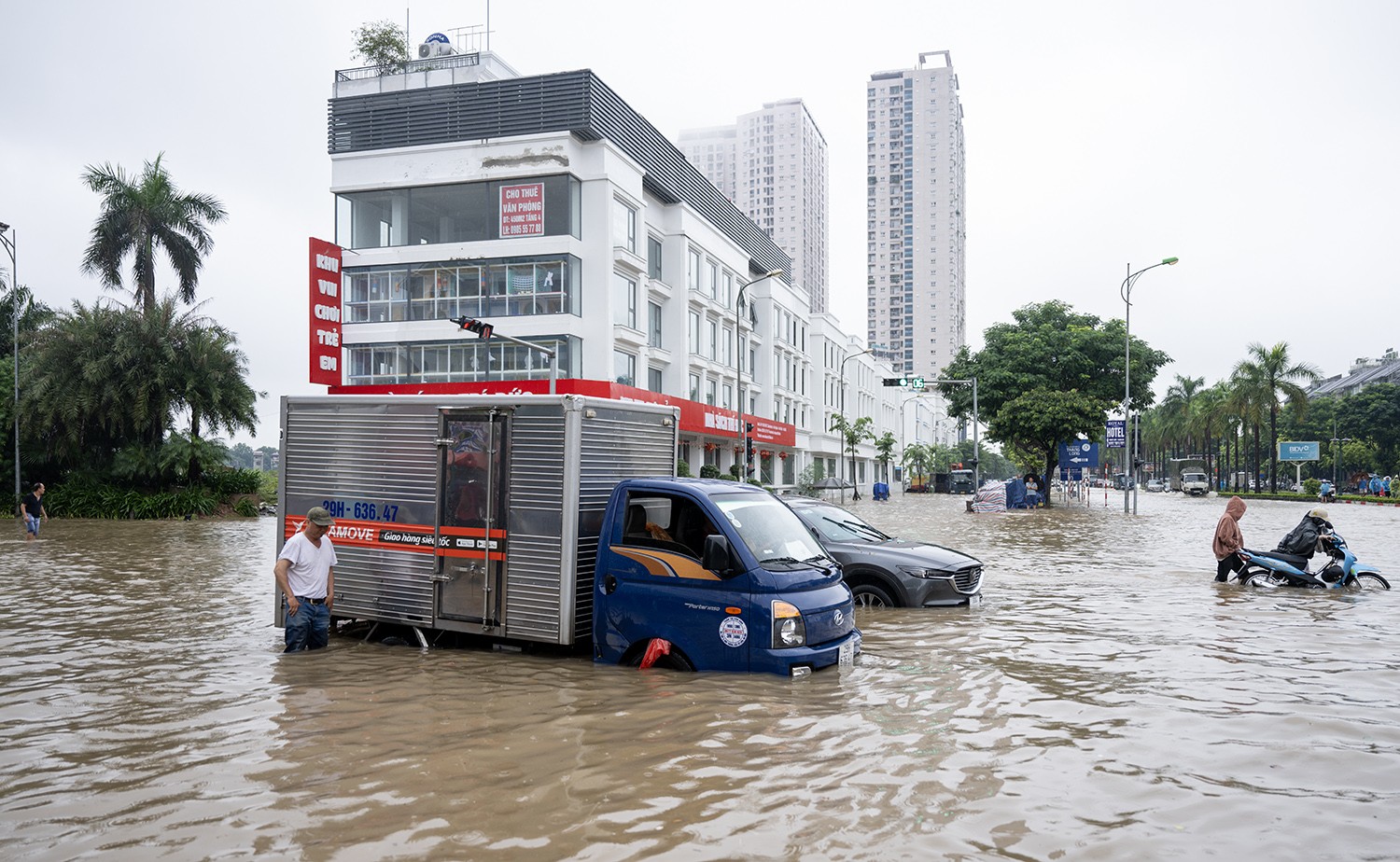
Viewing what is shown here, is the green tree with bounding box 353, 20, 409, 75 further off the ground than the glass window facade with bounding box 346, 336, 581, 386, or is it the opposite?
the green tree with bounding box 353, 20, 409, 75

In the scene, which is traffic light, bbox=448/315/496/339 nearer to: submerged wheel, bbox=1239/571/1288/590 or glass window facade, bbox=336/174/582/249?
glass window facade, bbox=336/174/582/249

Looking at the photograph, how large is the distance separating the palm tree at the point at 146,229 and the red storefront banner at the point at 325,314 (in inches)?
493

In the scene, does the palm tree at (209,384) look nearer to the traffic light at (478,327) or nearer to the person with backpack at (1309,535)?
the traffic light at (478,327)

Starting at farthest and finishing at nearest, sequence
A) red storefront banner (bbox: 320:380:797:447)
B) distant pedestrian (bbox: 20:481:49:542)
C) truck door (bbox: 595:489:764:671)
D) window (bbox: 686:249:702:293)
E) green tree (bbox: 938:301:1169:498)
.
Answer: green tree (bbox: 938:301:1169:498), window (bbox: 686:249:702:293), red storefront banner (bbox: 320:380:797:447), distant pedestrian (bbox: 20:481:49:542), truck door (bbox: 595:489:764:671)

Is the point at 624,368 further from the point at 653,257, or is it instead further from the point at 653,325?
the point at 653,257

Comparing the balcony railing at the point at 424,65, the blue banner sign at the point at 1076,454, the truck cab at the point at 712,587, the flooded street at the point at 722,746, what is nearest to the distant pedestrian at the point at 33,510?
the flooded street at the point at 722,746

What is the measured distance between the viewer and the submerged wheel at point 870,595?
11.6 meters

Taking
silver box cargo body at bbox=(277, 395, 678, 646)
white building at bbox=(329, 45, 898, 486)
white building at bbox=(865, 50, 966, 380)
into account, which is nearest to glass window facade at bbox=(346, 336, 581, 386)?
white building at bbox=(329, 45, 898, 486)

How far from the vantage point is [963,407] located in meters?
59.8

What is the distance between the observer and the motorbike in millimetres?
13750

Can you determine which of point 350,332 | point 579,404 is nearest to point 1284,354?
point 350,332

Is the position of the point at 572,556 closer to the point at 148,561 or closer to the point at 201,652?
the point at 201,652

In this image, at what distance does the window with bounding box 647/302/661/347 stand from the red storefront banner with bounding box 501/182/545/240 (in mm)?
7206

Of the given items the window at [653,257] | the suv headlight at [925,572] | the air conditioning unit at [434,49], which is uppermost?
the air conditioning unit at [434,49]
